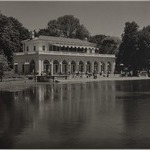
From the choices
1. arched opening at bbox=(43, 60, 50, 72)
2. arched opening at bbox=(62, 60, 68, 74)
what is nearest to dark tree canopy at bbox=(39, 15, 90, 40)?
arched opening at bbox=(62, 60, 68, 74)

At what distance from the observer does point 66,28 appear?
9250cm

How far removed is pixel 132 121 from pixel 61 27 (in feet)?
249

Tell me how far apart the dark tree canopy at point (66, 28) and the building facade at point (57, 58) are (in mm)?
8336

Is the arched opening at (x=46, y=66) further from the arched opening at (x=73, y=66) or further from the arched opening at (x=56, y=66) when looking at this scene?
the arched opening at (x=73, y=66)

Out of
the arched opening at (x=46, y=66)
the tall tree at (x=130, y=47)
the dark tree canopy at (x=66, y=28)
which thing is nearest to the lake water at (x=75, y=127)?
the arched opening at (x=46, y=66)

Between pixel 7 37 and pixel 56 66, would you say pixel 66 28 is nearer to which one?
pixel 56 66

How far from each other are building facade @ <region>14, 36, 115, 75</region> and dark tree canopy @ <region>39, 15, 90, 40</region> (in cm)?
834

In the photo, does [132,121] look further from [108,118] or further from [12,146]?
[12,146]

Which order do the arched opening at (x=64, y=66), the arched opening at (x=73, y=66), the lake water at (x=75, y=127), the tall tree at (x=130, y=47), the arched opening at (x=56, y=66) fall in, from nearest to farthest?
the lake water at (x=75, y=127), the arched opening at (x=56, y=66), the arched opening at (x=64, y=66), the arched opening at (x=73, y=66), the tall tree at (x=130, y=47)

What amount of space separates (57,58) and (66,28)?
71.1ft

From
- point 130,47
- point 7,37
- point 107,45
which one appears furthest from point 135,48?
point 7,37

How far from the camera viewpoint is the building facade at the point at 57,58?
70.4 meters

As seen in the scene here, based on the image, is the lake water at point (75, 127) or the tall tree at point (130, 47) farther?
the tall tree at point (130, 47)

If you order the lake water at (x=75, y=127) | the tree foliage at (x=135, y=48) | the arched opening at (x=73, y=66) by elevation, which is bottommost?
the lake water at (x=75, y=127)
